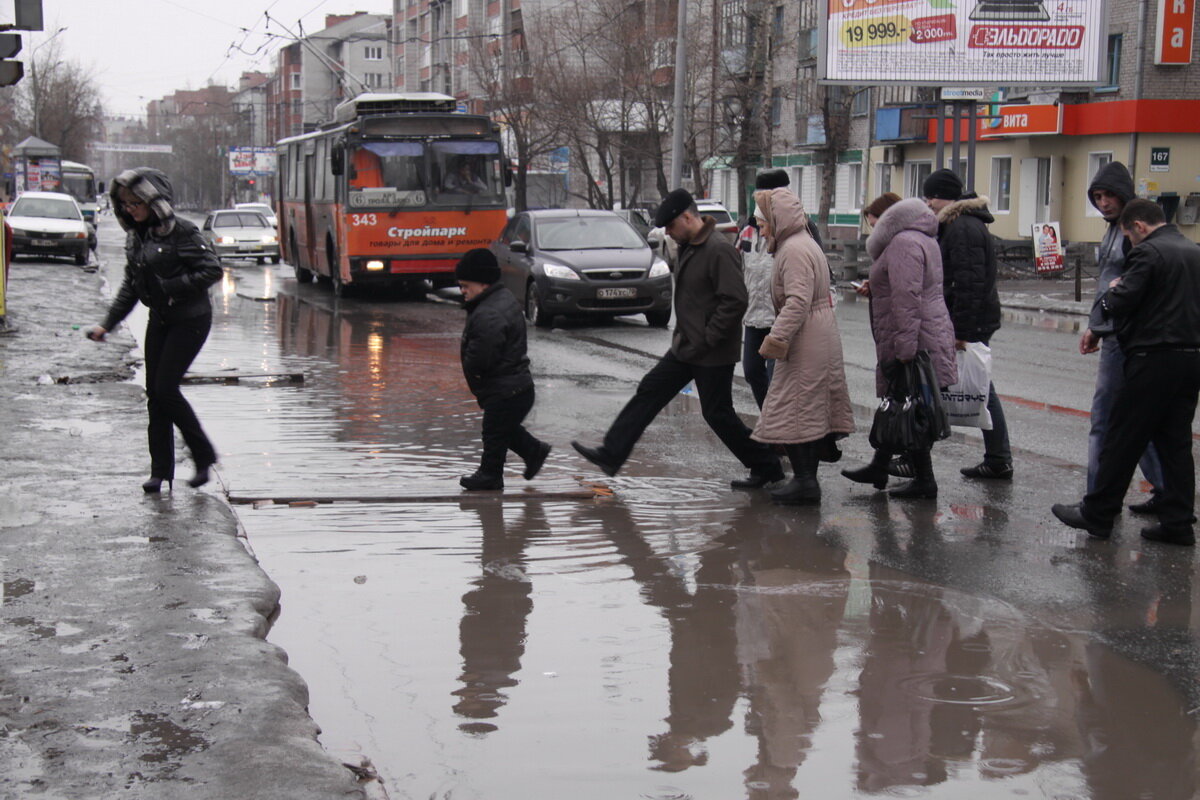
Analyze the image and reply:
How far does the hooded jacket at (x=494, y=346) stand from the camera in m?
7.66

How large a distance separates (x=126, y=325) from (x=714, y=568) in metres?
14.4

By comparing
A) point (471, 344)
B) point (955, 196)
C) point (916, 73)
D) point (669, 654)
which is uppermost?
point (916, 73)

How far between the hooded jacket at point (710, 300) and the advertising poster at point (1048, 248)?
83.5 ft

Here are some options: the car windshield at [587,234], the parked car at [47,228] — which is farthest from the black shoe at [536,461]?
the parked car at [47,228]

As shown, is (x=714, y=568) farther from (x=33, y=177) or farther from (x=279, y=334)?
(x=33, y=177)

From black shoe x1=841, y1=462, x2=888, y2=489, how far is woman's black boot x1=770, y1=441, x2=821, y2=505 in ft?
1.52

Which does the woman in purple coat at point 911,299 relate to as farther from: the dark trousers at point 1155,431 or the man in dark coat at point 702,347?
the dark trousers at point 1155,431

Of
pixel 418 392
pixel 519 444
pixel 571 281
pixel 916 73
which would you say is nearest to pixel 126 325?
pixel 571 281

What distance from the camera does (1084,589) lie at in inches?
232

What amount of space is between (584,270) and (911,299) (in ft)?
37.8

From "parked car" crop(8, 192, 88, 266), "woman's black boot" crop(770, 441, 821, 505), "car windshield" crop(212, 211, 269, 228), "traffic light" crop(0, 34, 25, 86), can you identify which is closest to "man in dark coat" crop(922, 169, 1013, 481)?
"woman's black boot" crop(770, 441, 821, 505)

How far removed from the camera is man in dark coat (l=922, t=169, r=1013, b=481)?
25.9ft

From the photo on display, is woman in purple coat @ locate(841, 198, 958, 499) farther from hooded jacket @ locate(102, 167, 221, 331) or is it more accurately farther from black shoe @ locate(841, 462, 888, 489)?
hooded jacket @ locate(102, 167, 221, 331)

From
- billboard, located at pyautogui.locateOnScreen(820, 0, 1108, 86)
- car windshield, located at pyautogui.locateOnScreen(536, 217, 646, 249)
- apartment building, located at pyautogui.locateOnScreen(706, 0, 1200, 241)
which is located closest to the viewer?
car windshield, located at pyautogui.locateOnScreen(536, 217, 646, 249)
